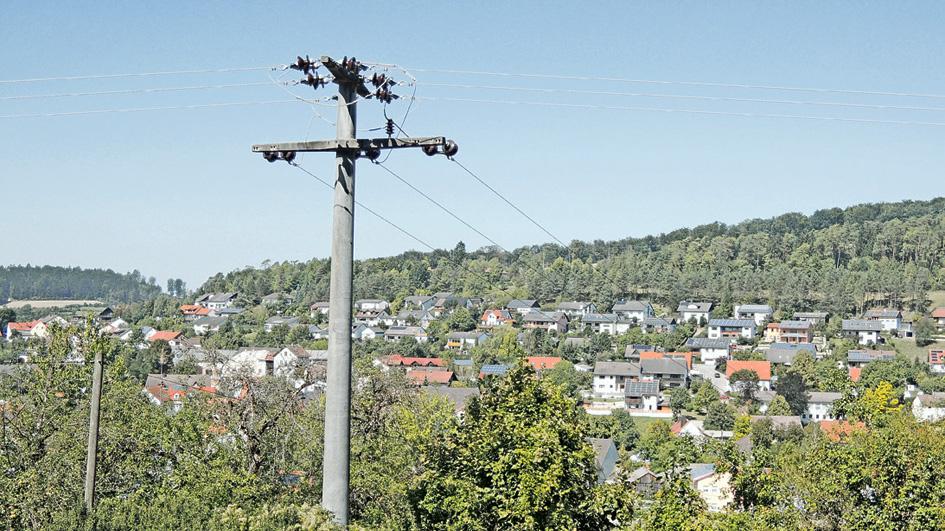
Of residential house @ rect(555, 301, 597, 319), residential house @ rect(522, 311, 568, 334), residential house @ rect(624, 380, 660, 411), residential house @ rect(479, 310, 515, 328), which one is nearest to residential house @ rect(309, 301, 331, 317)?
residential house @ rect(479, 310, 515, 328)

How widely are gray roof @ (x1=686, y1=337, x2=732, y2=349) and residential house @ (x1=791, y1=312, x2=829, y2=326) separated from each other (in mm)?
10508

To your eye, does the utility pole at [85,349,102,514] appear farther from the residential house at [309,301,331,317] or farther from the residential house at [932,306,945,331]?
the residential house at [309,301,331,317]

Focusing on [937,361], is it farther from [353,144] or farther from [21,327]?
[21,327]

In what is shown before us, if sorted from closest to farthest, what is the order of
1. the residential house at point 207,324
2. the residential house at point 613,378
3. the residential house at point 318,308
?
the residential house at point 613,378 → the residential house at point 207,324 → the residential house at point 318,308

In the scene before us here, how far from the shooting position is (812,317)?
266 feet

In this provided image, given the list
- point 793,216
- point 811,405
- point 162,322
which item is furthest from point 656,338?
point 793,216

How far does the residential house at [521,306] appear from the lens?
91.7 m

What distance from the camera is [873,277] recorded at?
8738 cm

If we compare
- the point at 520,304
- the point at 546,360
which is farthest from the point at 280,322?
the point at 546,360

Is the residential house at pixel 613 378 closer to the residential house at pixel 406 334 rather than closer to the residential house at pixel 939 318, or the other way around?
the residential house at pixel 406 334

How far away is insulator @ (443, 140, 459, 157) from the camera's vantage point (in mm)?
6887

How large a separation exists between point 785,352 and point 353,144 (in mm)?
65909

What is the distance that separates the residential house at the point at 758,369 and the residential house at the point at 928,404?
962cm

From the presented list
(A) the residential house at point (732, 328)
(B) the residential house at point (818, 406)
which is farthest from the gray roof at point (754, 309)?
(B) the residential house at point (818, 406)
